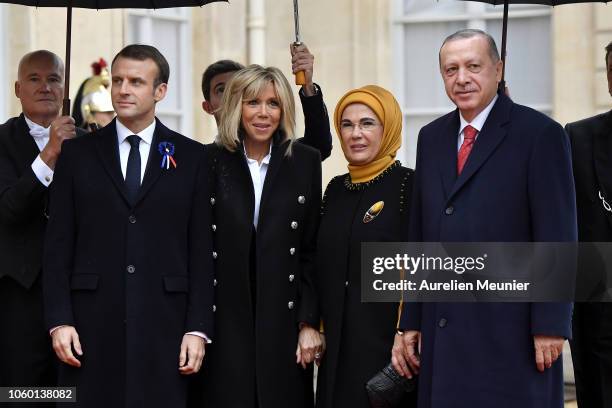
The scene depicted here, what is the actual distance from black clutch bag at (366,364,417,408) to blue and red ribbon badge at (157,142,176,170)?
1.16 metres

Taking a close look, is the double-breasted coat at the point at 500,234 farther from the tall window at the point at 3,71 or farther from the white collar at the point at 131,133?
the tall window at the point at 3,71

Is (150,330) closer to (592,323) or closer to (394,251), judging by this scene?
(394,251)

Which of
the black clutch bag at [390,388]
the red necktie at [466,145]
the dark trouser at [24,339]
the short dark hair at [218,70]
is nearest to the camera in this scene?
the red necktie at [466,145]

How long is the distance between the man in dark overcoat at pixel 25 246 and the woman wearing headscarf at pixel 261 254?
0.69 m

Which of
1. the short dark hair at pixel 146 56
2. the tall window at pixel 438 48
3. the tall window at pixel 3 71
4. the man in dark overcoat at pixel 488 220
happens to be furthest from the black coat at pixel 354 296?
the tall window at pixel 438 48

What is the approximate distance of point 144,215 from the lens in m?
5.47

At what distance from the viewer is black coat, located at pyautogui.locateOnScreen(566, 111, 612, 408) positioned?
5.93 m

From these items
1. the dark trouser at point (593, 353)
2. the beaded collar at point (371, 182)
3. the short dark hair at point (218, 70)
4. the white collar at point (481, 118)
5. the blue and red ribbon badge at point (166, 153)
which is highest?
the short dark hair at point (218, 70)

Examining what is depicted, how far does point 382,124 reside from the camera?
5750 millimetres

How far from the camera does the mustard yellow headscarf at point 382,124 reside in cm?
573

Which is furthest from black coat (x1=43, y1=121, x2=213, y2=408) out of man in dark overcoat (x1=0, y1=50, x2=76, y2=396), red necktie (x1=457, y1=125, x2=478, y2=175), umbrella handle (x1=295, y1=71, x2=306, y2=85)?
red necktie (x1=457, y1=125, x2=478, y2=175)

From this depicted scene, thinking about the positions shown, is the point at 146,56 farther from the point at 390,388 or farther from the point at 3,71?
the point at 3,71

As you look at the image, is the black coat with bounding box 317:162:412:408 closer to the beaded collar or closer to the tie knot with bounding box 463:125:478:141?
the beaded collar

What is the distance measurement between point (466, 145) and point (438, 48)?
A: 20.7 feet
